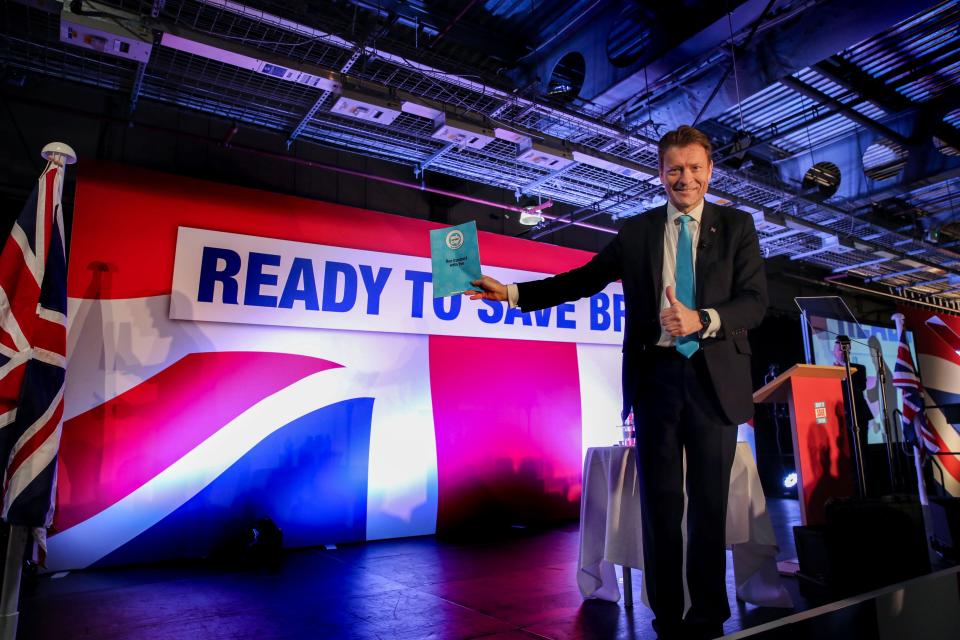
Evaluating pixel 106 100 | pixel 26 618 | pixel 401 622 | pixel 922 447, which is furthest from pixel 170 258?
pixel 922 447

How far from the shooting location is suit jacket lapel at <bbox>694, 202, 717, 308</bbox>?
1.69 metres

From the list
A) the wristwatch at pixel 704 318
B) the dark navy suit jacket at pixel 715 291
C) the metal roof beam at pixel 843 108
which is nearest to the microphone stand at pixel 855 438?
the dark navy suit jacket at pixel 715 291

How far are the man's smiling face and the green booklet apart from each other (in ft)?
2.03

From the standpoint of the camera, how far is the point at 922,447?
20.0 feet

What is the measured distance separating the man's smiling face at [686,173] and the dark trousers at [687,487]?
47cm

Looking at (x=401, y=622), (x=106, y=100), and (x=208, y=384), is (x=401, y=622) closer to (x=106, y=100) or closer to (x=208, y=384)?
(x=208, y=384)

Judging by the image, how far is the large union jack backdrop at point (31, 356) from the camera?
7.29 ft

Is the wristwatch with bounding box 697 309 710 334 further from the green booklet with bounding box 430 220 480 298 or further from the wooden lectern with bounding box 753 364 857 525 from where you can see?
the wooden lectern with bounding box 753 364 857 525

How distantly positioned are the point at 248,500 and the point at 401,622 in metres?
2.29

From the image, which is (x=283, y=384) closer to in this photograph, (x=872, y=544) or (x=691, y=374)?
(x=691, y=374)

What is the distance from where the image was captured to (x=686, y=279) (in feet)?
5.59

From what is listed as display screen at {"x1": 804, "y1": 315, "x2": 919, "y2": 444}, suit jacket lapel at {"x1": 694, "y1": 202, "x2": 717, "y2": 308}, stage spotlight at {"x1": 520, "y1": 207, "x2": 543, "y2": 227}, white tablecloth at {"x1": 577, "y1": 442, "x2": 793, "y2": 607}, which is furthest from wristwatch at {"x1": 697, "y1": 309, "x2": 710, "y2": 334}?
display screen at {"x1": 804, "y1": 315, "x2": 919, "y2": 444}

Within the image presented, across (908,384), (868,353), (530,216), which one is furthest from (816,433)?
(868,353)

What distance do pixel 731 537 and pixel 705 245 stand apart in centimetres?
162
